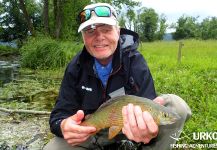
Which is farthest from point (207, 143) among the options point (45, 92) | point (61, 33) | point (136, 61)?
point (61, 33)

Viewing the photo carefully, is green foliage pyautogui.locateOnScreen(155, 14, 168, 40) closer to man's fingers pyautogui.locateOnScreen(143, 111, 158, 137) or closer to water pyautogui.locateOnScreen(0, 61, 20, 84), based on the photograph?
water pyautogui.locateOnScreen(0, 61, 20, 84)

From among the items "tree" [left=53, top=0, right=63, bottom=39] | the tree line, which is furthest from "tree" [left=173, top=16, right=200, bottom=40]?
"tree" [left=53, top=0, right=63, bottom=39]

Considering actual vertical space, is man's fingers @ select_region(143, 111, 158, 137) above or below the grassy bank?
above

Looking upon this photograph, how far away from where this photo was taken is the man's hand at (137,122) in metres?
2.50

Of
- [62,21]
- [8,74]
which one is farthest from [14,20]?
[8,74]

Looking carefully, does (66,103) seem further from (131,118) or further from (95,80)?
(131,118)

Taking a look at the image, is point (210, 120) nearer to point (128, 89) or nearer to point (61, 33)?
point (128, 89)

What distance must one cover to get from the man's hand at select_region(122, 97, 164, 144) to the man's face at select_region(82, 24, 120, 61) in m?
0.97

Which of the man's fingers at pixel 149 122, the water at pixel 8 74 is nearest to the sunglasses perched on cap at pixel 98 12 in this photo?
the man's fingers at pixel 149 122

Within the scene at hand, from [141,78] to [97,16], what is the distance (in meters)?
0.74

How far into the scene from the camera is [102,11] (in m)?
3.53

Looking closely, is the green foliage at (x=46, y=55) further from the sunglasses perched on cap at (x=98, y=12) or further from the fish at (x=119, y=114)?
the fish at (x=119, y=114)

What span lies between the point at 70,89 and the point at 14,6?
39376 mm

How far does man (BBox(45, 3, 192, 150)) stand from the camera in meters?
3.45
